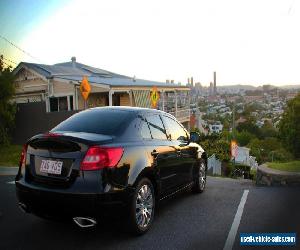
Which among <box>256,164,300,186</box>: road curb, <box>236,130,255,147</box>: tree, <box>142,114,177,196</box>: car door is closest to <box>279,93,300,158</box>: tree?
<box>256,164,300,186</box>: road curb

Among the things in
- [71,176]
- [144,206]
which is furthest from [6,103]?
[71,176]

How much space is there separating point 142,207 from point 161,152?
3.02ft

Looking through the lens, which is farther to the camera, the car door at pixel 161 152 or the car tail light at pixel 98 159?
the car door at pixel 161 152

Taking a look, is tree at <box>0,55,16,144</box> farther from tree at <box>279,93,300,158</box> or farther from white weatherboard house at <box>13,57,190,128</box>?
tree at <box>279,93,300,158</box>

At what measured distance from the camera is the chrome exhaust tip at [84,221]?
177 inches

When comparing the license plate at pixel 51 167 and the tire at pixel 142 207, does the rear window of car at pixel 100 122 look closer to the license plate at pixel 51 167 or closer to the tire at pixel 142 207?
the license plate at pixel 51 167

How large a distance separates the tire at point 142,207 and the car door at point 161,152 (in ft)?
1.10

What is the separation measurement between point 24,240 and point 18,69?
24669 millimetres

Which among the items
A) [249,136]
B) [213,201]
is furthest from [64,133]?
[249,136]

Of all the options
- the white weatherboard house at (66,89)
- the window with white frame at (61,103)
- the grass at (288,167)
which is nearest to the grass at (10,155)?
the white weatherboard house at (66,89)

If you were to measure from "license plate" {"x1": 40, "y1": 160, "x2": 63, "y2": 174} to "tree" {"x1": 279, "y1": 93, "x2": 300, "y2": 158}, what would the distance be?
30.1 meters

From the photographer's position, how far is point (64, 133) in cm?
496

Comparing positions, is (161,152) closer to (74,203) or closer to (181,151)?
(181,151)

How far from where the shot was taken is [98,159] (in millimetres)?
4527
